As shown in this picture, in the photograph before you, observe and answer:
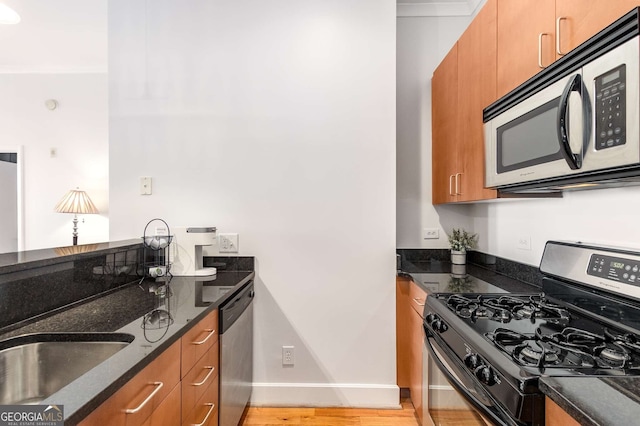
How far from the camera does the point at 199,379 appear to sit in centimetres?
136

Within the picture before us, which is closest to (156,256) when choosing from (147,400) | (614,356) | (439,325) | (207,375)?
(207,375)

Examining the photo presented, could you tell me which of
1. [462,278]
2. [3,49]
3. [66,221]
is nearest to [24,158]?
[66,221]

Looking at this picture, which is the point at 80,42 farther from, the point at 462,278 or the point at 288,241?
the point at 462,278

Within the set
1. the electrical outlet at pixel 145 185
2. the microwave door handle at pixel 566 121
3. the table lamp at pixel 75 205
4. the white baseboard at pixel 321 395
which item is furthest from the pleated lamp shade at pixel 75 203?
the microwave door handle at pixel 566 121

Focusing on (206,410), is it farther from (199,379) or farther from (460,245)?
(460,245)

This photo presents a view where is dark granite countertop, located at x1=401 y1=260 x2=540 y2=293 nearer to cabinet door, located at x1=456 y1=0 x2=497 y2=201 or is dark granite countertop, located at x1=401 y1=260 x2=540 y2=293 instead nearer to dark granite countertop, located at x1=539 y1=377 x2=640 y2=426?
cabinet door, located at x1=456 y1=0 x2=497 y2=201

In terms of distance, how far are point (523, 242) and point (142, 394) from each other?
196 centimetres

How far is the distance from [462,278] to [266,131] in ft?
4.94

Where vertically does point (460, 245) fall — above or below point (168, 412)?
above

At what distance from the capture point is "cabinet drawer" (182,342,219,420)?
1.23 meters

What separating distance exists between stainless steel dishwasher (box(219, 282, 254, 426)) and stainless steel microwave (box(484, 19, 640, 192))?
142cm

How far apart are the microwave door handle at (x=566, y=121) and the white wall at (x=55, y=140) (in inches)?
156

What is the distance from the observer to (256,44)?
2.28m

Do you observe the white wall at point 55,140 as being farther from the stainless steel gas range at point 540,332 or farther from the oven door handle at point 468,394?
the stainless steel gas range at point 540,332
